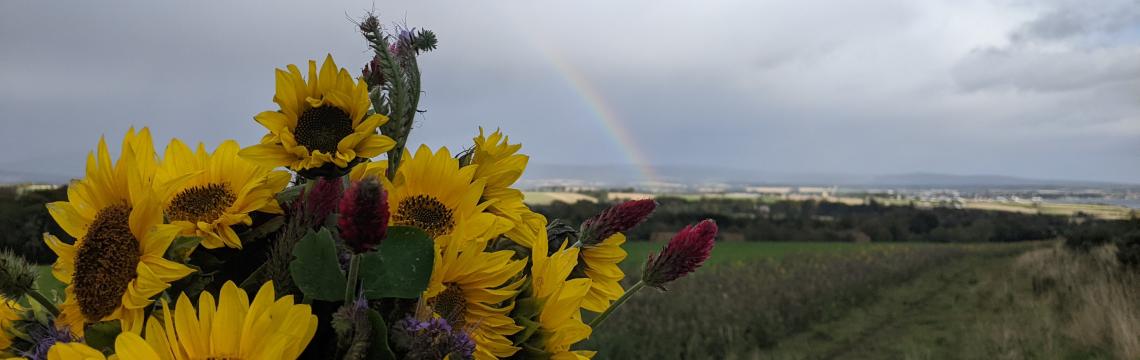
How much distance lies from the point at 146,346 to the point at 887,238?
4811 centimetres

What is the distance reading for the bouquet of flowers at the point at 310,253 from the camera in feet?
2.24

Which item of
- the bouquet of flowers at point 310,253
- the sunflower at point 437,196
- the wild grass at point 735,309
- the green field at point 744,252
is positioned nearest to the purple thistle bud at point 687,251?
the bouquet of flowers at point 310,253

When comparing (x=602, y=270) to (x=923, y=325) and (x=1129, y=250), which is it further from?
(x=1129, y=250)

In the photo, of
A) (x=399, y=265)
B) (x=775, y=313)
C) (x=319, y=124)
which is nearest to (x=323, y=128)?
(x=319, y=124)

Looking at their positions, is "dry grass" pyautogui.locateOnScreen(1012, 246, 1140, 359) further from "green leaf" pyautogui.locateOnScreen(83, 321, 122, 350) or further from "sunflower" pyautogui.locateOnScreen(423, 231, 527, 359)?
"green leaf" pyautogui.locateOnScreen(83, 321, 122, 350)

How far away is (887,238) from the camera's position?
144 feet

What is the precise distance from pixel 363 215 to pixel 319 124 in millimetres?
331

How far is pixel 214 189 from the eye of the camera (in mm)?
866

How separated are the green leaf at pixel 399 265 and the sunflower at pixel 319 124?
0.37 feet

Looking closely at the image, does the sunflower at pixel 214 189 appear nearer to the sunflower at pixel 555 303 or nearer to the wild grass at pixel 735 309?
the sunflower at pixel 555 303

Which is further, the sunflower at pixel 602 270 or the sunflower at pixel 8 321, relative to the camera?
the sunflower at pixel 602 270

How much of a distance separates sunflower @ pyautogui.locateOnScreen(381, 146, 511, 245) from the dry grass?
29.6ft

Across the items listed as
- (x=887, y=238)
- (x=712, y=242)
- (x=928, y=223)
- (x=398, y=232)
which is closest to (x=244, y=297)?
(x=398, y=232)

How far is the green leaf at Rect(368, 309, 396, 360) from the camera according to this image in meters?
0.68
